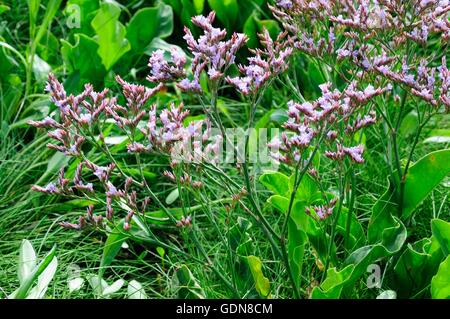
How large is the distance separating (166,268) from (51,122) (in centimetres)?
96

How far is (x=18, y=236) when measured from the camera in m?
2.88

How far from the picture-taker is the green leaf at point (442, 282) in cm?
205

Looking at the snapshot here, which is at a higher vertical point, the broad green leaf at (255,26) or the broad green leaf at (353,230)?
the broad green leaf at (353,230)

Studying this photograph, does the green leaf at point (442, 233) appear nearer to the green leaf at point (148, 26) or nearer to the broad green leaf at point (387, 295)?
the broad green leaf at point (387, 295)

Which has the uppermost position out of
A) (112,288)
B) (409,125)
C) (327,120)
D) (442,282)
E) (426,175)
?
(327,120)

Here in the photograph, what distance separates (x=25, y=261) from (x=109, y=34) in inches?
57.4

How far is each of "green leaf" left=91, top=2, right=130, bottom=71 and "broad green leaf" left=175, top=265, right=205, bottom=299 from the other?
149 centimetres

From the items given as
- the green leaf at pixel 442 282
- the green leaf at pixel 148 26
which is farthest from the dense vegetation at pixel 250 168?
the green leaf at pixel 148 26

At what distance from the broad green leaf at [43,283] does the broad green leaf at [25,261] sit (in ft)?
0.19

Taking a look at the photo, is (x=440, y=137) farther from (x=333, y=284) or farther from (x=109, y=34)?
A: (x=109, y=34)

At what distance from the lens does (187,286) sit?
7.50 feet

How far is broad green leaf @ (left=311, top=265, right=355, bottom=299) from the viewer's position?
6.68 feet

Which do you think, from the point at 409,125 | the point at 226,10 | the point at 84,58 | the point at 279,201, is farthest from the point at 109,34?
the point at 279,201
